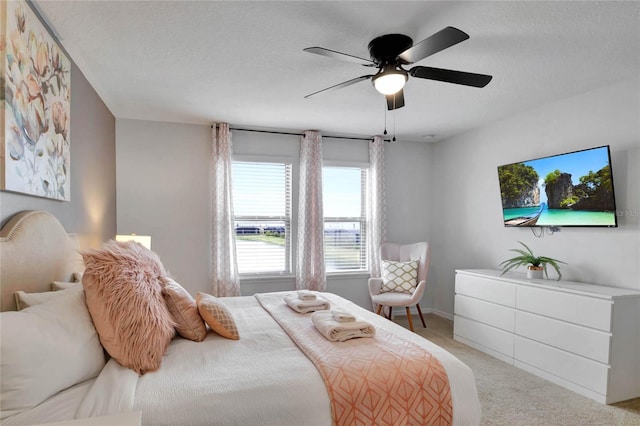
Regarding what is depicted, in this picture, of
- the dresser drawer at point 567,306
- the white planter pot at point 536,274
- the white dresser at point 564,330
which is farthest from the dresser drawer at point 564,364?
the white planter pot at point 536,274

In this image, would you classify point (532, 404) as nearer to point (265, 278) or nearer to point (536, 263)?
point (536, 263)

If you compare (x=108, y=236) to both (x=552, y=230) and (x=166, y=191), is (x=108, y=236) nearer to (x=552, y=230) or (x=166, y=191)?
(x=166, y=191)

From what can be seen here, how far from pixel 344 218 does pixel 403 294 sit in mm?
1309

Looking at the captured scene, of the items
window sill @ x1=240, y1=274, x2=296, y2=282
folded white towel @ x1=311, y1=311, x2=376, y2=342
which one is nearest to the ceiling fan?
folded white towel @ x1=311, y1=311, x2=376, y2=342

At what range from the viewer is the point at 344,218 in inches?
190

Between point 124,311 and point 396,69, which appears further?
point 396,69

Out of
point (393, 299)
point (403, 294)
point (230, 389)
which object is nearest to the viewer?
point (230, 389)

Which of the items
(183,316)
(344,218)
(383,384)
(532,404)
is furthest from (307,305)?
(344,218)

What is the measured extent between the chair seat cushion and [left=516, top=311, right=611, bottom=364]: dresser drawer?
1162 mm

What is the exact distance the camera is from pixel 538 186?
11.3 ft

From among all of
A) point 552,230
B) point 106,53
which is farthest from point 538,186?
point 106,53

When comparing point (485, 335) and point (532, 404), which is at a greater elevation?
point (485, 335)

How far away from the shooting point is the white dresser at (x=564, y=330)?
253 cm

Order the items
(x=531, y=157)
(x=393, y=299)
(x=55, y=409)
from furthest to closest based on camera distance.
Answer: (x=393, y=299) → (x=531, y=157) → (x=55, y=409)
